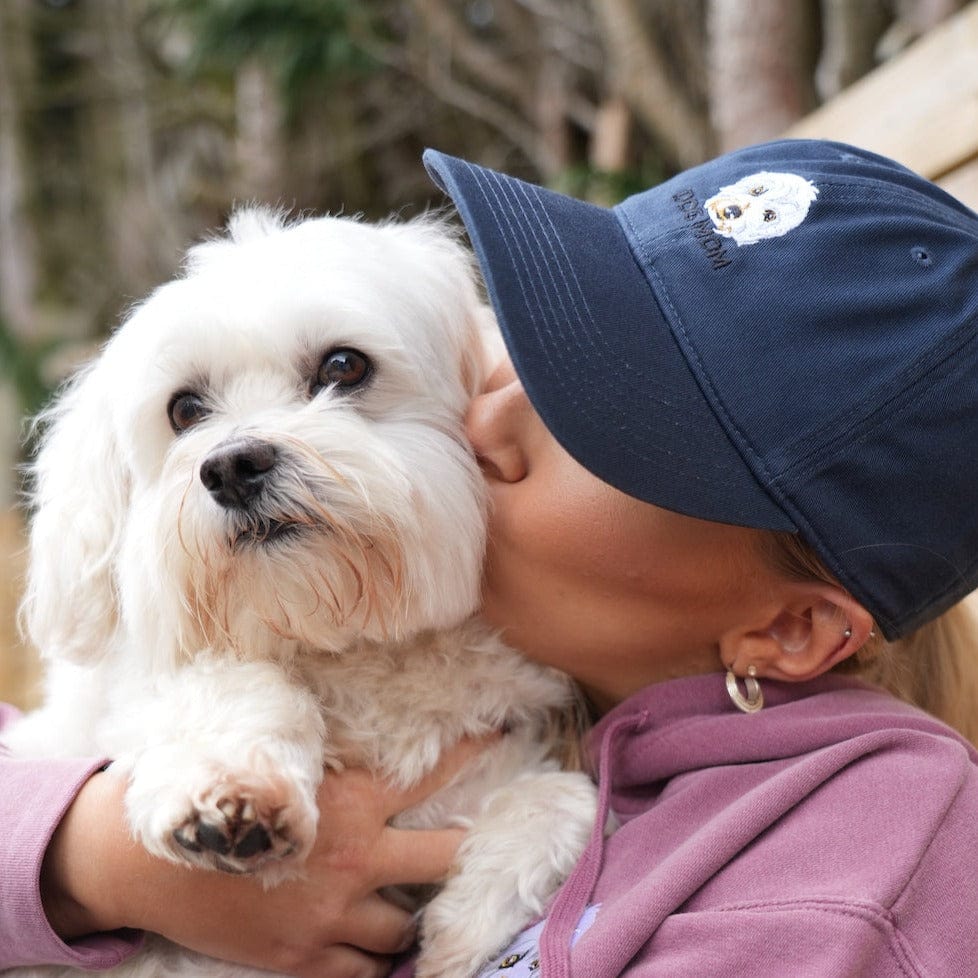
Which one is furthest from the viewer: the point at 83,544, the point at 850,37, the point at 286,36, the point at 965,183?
the point at 286,36

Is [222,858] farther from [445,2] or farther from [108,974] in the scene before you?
[445,2]

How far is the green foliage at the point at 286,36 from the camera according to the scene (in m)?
4.06

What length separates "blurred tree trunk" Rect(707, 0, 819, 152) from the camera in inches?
105

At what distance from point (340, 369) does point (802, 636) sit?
28.2 inches

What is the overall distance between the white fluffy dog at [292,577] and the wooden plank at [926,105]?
3.38 ft

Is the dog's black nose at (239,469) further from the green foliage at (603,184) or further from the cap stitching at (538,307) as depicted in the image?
the green foliage at (603,184)

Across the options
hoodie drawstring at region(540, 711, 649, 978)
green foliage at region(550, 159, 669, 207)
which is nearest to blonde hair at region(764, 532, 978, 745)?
hoodie drawstring at region(540, 711, 649, 978)

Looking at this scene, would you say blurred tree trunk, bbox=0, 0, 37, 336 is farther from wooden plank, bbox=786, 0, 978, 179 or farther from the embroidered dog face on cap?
the embroidered dog face on cap

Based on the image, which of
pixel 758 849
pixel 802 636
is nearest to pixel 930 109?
pixel 802 636

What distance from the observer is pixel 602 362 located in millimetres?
1356

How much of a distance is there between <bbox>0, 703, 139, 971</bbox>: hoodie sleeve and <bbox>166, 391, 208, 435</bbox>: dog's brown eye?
0.48 meters

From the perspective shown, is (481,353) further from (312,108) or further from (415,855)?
(312,108)

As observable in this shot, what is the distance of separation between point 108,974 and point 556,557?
2.76 ft

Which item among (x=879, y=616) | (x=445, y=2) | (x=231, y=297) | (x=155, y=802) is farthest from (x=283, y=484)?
(x=445, y=2)
